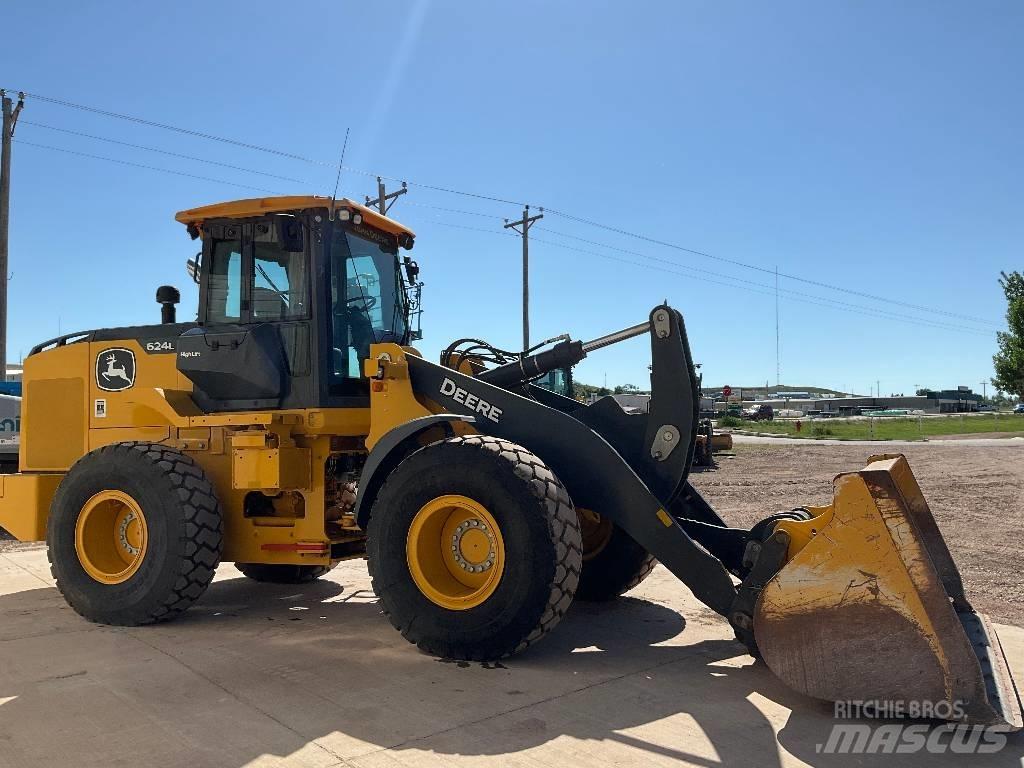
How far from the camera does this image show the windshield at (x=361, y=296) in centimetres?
608

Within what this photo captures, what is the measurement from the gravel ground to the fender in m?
4.13

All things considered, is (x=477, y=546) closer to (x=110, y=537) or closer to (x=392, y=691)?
(x=392, y=691)

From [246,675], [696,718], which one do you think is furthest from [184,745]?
[696,718]

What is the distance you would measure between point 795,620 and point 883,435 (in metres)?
38.1

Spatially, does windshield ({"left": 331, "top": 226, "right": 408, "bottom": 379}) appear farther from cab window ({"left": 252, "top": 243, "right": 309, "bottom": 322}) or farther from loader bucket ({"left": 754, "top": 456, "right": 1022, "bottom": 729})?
loader bucket ({"left": 754, "top": 456, "right": 1022, "bottom": 729})

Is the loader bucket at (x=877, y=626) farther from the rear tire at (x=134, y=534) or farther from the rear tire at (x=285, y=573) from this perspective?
the rear tire at (x=285, y=573)

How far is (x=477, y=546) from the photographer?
4.91 metres

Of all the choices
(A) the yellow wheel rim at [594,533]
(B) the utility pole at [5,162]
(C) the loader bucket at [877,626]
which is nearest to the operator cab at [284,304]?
(A) the yellow wheel rim at [594,533]

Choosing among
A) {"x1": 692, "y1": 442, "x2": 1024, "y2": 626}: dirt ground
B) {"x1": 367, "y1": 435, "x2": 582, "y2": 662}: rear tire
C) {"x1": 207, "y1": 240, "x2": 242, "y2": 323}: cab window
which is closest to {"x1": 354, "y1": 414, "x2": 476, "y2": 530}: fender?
{"x1": 367, "y1": 435, "x2": 582, "y2": 662}: rear tire

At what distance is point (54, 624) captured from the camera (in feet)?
19.4

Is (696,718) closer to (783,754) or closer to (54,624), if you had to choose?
(783,754)

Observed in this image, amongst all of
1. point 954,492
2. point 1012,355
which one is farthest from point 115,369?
point 1012,355

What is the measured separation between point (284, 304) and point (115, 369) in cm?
166

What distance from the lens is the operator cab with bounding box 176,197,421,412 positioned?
5973 mm
